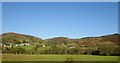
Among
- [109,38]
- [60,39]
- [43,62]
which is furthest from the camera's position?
[60,39]

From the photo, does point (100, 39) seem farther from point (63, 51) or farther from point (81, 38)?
point (63, 51)

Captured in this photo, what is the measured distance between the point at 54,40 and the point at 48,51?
8.32 meters

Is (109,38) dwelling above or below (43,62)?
above

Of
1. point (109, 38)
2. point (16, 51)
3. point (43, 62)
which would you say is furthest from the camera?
point (109, 38)

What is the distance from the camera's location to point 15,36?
32062mm

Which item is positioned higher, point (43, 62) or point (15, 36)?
point (15, 36)

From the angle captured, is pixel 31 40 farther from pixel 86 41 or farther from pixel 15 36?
pixel 86 41

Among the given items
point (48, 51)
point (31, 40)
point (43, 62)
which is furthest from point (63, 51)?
point (31, 40)

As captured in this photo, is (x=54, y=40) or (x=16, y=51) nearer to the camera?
(x=16, y=51)

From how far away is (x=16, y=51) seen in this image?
74.7 feet

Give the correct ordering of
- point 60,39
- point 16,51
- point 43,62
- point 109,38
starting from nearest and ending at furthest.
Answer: point 43,62 → point 16,51 → point 109,38 → point 60,39

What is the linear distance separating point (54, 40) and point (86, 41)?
17.7 feet

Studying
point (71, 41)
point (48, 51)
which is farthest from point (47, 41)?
point (48, 51)

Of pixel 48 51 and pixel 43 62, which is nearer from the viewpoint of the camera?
pixel 43 62
